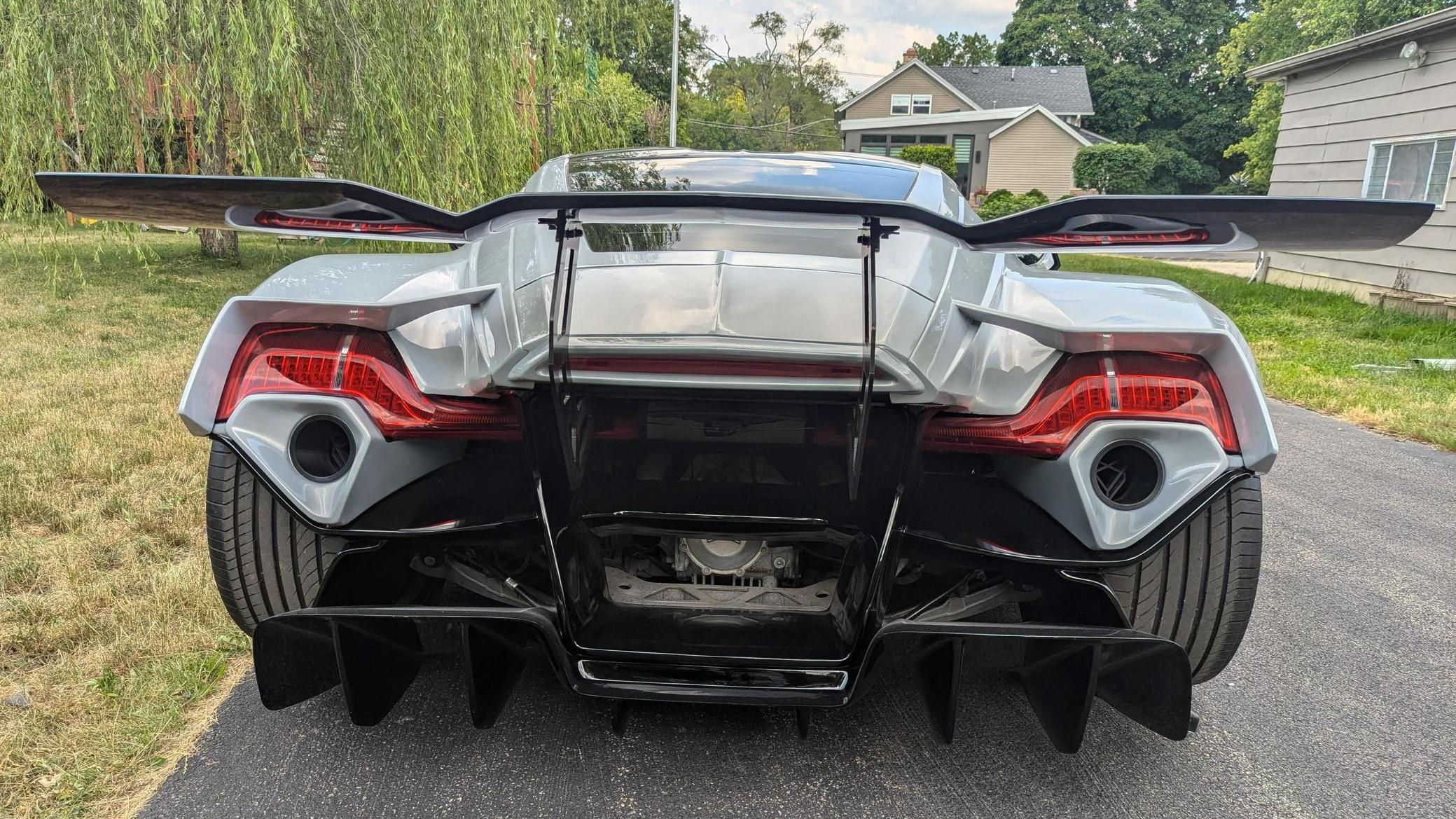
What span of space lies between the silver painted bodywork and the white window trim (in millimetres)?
9743

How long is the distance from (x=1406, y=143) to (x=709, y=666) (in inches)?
486

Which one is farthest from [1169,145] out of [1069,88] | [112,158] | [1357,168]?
[112,158]

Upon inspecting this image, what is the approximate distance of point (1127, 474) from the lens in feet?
5.90

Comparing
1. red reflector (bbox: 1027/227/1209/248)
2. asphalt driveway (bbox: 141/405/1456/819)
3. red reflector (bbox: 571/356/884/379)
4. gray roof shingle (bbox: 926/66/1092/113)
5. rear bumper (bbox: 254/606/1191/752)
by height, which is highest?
gray roof shingle (bbox: 926/66/1092/113)

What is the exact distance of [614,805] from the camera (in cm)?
189

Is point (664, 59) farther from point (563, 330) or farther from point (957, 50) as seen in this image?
point (563, 330)

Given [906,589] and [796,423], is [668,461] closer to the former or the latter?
[796,423]

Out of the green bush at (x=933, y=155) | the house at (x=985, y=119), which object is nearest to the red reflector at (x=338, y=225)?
the green bush at (x=933, y=155)

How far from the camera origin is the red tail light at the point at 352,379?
1.80 metres

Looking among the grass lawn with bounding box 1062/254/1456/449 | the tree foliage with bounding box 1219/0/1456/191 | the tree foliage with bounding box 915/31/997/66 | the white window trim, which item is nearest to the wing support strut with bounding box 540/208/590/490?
the grass lawn with bounding box 1062/254/1456/449

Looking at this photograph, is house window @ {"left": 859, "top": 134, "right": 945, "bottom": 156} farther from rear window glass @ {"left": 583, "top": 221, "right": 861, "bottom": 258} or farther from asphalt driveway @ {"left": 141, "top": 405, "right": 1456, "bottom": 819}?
rear window glass @ {"left": 583, "top": 221, "right": 861, "bottom": 258}

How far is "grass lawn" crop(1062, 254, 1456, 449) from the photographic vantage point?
5.86 m

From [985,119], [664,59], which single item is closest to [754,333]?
[985,119]

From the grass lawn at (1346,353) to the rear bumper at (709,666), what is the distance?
194 centimetres
